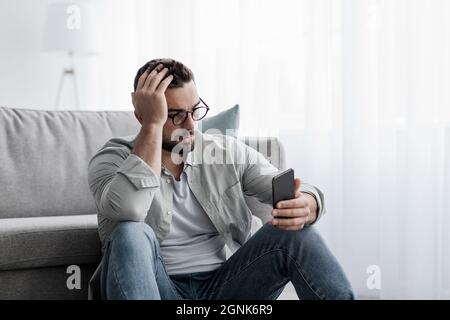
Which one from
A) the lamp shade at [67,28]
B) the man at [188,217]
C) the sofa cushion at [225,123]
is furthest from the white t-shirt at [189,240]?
the lamp shade at [67,28]

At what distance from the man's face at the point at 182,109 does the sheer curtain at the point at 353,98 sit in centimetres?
127

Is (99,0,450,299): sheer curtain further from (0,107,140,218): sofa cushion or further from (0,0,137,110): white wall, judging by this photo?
(0,107,140,218): sofa cushion

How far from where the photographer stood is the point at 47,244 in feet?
5.82

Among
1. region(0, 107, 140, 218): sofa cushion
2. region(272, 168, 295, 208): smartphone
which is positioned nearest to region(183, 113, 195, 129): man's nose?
region(272, 168, 295, 208): smartphone

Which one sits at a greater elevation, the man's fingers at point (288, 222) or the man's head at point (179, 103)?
the man's head at point (179, 103)

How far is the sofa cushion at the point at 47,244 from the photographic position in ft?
5.72

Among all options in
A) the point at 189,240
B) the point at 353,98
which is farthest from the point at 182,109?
the point at 353,98

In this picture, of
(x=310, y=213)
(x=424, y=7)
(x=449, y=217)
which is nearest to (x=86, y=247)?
(x=310, y=213)

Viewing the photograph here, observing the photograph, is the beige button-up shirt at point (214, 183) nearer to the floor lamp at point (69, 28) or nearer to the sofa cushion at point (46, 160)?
the sofa cushion at point (46, 160)

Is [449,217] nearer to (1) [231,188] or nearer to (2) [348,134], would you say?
(2) [348,134]

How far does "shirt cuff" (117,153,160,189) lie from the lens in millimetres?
1431

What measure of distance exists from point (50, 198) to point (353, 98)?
1369 millimetres

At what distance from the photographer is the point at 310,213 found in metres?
1.49
